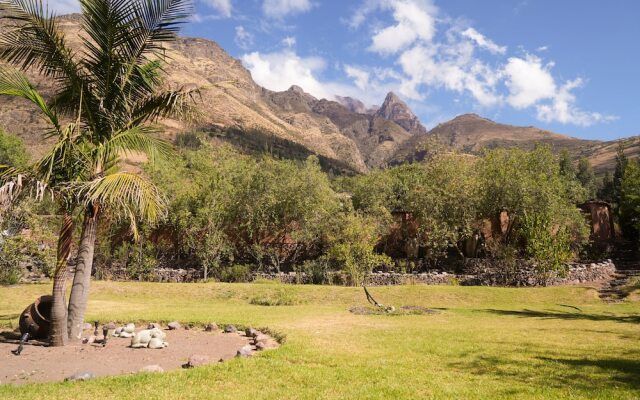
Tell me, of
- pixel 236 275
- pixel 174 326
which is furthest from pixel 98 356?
pixel 236 275

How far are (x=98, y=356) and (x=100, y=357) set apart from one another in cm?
12

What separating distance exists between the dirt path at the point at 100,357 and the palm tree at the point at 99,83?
0.90 metres

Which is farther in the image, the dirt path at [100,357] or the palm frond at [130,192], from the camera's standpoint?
the palm frond at [130,192]

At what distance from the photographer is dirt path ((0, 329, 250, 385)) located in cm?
823

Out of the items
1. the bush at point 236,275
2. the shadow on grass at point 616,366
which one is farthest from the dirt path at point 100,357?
the bush at point 236,275

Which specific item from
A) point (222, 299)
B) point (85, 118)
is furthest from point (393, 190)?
point (85, 118)

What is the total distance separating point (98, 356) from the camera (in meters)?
9.63

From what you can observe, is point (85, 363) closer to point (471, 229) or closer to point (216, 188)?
point (216, 188)

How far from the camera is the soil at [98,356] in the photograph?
8259 mm

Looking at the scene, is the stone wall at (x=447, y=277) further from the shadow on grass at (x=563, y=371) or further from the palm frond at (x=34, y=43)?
the palm frond at (x=34, y=43)

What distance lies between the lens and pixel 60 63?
34.3 feet

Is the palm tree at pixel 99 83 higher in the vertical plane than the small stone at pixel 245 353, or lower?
higher

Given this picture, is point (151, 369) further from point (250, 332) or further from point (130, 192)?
point (250, 332)

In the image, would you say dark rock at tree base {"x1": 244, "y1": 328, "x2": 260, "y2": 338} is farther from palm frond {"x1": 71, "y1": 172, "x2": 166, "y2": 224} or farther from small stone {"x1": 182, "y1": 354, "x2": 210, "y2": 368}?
palm frond {"x1": 71, "y1": 172, "x2": 166, "y2": 224}
